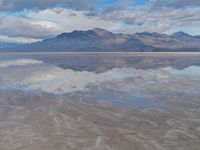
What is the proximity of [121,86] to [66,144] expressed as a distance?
51.2 feet

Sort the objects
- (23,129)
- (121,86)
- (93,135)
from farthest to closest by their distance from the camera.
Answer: (121,86) → (23,129) → (93,135)

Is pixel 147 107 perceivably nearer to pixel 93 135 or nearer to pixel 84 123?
pixel 84 123

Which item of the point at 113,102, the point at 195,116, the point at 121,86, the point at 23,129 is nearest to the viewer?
the point at 23,129

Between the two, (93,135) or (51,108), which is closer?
(93,135)

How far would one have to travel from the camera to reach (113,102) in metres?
20.7

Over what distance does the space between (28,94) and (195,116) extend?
11575 millimetres

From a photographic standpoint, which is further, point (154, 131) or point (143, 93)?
point (143, 93)

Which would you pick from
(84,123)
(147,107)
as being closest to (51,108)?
(84,123)

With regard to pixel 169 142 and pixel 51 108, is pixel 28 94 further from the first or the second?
pixel 169 142

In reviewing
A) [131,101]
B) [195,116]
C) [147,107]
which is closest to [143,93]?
[131,101]

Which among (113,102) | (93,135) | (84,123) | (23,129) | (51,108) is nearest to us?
(93,135)

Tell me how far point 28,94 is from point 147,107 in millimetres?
8675

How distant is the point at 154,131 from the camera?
13.9 metres

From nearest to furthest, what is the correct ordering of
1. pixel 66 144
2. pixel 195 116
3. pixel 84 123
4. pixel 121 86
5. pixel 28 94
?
pixel 66 144
pixel 84 123
pixel 195 116
pixel 28 94
pixel 121 86
